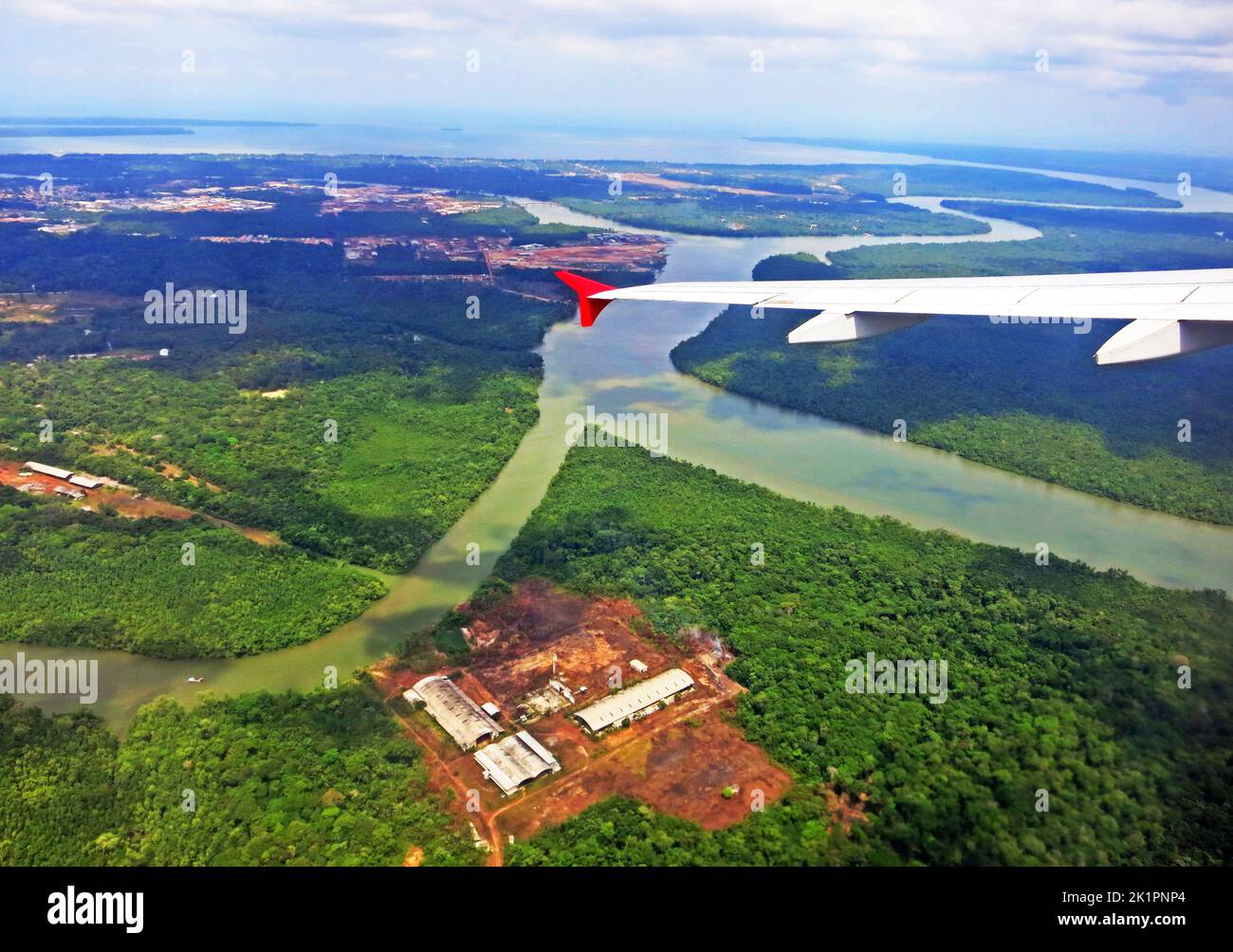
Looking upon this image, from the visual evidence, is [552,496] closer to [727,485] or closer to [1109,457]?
[727,485]

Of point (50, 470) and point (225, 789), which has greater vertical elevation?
point (50, 470)

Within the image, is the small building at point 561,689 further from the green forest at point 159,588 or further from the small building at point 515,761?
the green forest at point 159,588

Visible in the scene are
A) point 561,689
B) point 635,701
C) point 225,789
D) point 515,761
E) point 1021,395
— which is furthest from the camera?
point 1021,395

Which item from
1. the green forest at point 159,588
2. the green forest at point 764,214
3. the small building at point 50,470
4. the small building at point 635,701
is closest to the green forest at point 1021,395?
the small building at point 635,701

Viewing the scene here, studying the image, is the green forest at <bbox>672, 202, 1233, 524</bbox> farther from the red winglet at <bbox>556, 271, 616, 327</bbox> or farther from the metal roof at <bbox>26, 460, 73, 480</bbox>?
the metal roof at <bbox>26, 460, 73, 480</bbox>

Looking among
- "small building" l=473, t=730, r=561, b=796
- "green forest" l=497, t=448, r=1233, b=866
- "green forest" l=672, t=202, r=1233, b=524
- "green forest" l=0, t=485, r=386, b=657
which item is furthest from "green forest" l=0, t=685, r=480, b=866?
"green forest" l=672, t=202, r=1233, b=524

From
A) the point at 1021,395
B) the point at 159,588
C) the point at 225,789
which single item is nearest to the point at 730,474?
the point at 1021,395

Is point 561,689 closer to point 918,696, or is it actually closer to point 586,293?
point 918,696

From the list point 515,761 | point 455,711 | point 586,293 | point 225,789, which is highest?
point 586,293

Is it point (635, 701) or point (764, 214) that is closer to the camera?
point (635, 701)
